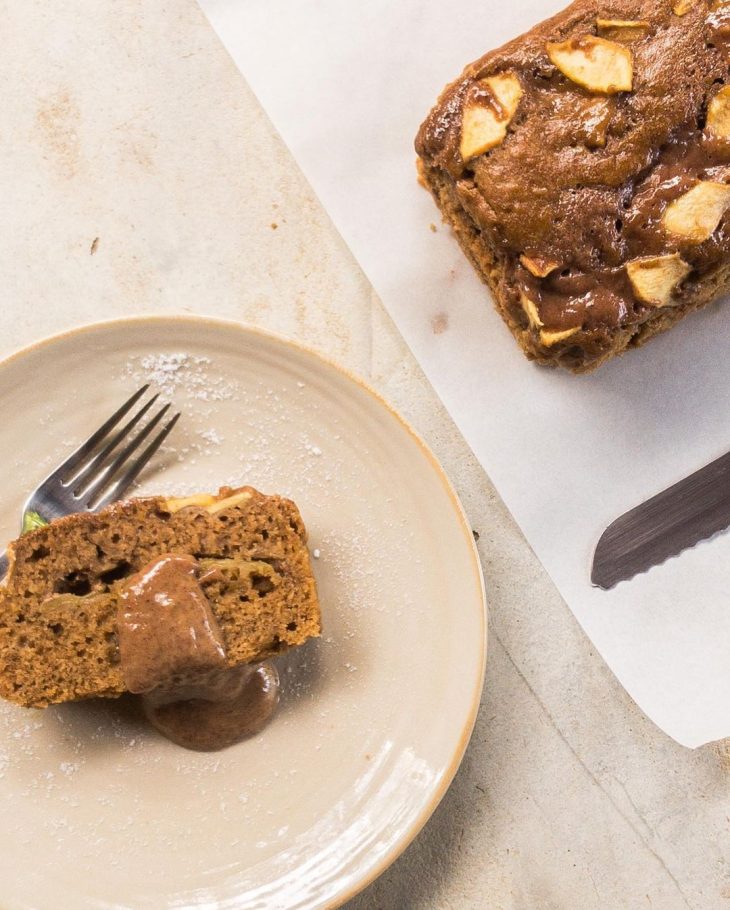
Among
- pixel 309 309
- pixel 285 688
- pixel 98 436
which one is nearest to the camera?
pixel 98 436

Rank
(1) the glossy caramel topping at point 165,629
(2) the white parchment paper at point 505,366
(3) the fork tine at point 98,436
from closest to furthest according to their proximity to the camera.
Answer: (1) the glossy caramel topping at point 165,629 < (3) the fork tine at point 98,436 < (2) the white parchment paper at point 505,366

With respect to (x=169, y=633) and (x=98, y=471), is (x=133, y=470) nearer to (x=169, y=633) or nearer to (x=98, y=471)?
(x=98, y=471)

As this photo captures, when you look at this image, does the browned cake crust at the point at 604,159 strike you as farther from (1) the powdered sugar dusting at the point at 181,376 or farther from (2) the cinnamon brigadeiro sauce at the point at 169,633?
(2) the cinnamon brigadeiro sauce at the point at 169,633

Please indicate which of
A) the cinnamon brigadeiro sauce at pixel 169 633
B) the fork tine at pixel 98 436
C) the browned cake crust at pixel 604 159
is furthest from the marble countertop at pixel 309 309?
the cinnamon brigadeiro sauce at pixel 169 633

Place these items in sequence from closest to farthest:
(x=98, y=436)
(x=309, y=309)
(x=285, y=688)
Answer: (x=98, y=436), (x=285, y=688), (x=309, y=309)

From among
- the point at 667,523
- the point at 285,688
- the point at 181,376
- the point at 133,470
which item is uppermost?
the point at 181,376

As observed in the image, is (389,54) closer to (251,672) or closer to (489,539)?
(489,539)

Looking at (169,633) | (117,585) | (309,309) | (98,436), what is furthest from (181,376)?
(169,633)
